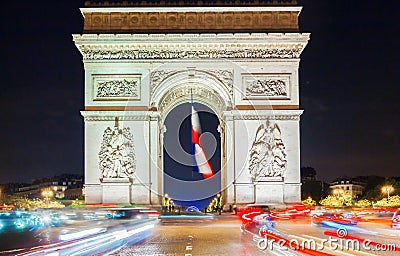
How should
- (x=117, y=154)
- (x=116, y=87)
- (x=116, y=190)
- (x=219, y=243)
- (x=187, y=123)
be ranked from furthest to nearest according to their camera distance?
(x=187, y=123) < (x=116, y=87) < (x=117, y=154) < (x=116, y=190) < (x=219, y=243)

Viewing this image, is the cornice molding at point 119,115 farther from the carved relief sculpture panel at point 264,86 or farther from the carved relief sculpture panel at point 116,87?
the carved relief sculpture panel at point 264,86

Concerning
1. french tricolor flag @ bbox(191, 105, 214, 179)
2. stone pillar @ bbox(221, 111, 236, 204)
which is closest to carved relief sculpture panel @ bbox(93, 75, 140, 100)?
stone pillar @ bbox(221, 111, 236, 204)

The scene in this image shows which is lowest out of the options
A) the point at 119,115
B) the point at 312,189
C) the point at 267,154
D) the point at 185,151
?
the point at 312,189

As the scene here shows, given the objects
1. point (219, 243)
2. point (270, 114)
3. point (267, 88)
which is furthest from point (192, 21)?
point (219, 243)

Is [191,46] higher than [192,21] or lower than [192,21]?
lower

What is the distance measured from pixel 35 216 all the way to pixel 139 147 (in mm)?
11064

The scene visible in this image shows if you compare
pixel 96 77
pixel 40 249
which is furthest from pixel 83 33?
pixel 40 249

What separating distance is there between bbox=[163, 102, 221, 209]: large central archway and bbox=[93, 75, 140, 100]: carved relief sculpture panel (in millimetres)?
8479

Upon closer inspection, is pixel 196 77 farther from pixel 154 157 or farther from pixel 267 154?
pixel 267 154

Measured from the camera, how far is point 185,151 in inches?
2645

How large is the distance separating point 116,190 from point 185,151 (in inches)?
786

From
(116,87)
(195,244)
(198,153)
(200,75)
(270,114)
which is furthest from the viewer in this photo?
(198,153)

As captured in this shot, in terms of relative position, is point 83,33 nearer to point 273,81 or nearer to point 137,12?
point 137,12

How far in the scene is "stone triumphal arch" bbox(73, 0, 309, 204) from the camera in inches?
1897
